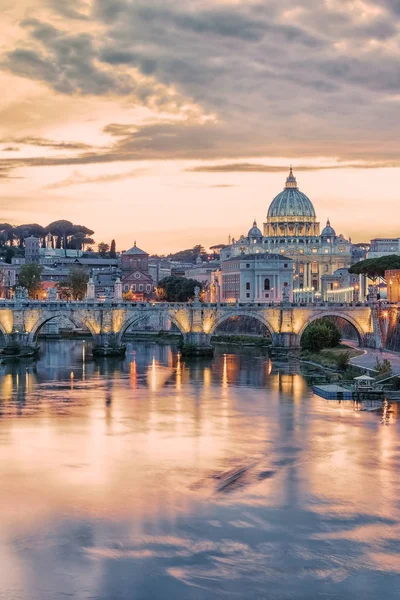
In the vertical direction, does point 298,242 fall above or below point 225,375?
above

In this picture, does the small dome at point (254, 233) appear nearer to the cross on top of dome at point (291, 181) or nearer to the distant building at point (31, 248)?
the cross on top of dome at point (291, 181)

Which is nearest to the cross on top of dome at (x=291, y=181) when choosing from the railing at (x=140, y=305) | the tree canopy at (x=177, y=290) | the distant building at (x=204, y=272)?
Answer: the distant building at (x=204, y=272)

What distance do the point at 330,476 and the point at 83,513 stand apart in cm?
860

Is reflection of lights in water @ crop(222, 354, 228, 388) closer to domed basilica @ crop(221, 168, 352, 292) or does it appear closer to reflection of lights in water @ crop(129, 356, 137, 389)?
reflection of lights in water @ crop(129, 356, 137, 389)

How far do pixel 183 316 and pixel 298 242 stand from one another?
89355 millimetres

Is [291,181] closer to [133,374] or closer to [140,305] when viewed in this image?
[140,305]

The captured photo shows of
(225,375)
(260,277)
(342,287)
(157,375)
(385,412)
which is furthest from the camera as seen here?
(342,287)

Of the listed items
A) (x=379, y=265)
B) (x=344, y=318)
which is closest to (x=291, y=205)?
(x=379, y=265)

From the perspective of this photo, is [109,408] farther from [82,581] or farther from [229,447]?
[82,581]

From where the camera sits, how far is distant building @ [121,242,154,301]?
138750mm

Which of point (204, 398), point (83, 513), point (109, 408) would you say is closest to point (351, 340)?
point (204, 398)

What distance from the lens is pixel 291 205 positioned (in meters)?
170

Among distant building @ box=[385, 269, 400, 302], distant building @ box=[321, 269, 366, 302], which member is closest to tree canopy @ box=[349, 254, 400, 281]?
distant building @ box=[385, 269, 400, 302]

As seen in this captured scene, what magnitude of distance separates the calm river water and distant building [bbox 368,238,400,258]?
95943 mm
